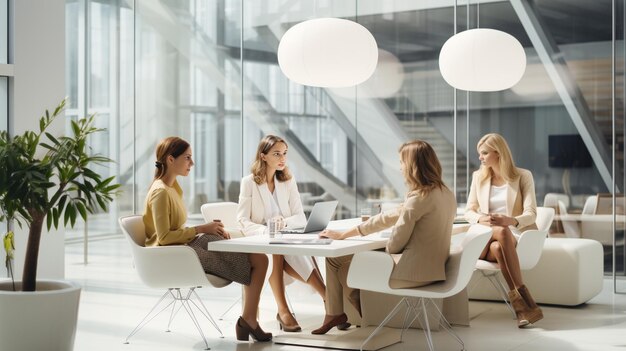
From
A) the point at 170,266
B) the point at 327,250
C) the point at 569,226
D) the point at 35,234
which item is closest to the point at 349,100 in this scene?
the point at 569,226

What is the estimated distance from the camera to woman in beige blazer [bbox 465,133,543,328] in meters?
6.33

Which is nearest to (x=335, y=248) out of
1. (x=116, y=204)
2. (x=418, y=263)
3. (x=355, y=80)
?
(x=418, y=263)

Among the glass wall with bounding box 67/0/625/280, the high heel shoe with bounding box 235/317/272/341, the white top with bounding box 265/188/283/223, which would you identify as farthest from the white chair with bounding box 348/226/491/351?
the glass wall with bounding box 67/0/625/280

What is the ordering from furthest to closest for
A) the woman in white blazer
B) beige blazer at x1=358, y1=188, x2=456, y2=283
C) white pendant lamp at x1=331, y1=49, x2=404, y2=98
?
white pendant lamp at x1=331, y1=49, x2=404, y2=98 < the woman in white blazer < beige blazer at x1=358, y1=188, x2=456, y2=283

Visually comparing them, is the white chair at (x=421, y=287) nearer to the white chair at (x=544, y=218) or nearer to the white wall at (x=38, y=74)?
the white chair at (x=544, y=218)

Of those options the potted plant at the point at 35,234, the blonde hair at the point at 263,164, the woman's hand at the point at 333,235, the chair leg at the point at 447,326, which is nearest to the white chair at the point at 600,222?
the chair leg at the point at 447,326

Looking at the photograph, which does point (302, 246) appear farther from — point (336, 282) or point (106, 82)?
point (106, 82)

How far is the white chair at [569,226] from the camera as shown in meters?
8.52

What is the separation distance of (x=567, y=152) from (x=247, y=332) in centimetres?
430

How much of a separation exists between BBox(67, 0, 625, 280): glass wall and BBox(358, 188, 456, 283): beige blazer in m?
3.86

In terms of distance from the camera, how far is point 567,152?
8.55 metres

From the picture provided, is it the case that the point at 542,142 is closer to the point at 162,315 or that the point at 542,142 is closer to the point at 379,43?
the point at 379,43

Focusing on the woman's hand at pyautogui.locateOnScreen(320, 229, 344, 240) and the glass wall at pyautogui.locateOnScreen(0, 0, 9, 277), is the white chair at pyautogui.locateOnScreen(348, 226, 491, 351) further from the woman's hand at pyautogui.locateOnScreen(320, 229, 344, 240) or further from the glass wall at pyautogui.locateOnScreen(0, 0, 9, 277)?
the glass wall at pyautogui.locateOnScreen(0, 0, 9, 277)

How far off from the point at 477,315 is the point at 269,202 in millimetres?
1887
